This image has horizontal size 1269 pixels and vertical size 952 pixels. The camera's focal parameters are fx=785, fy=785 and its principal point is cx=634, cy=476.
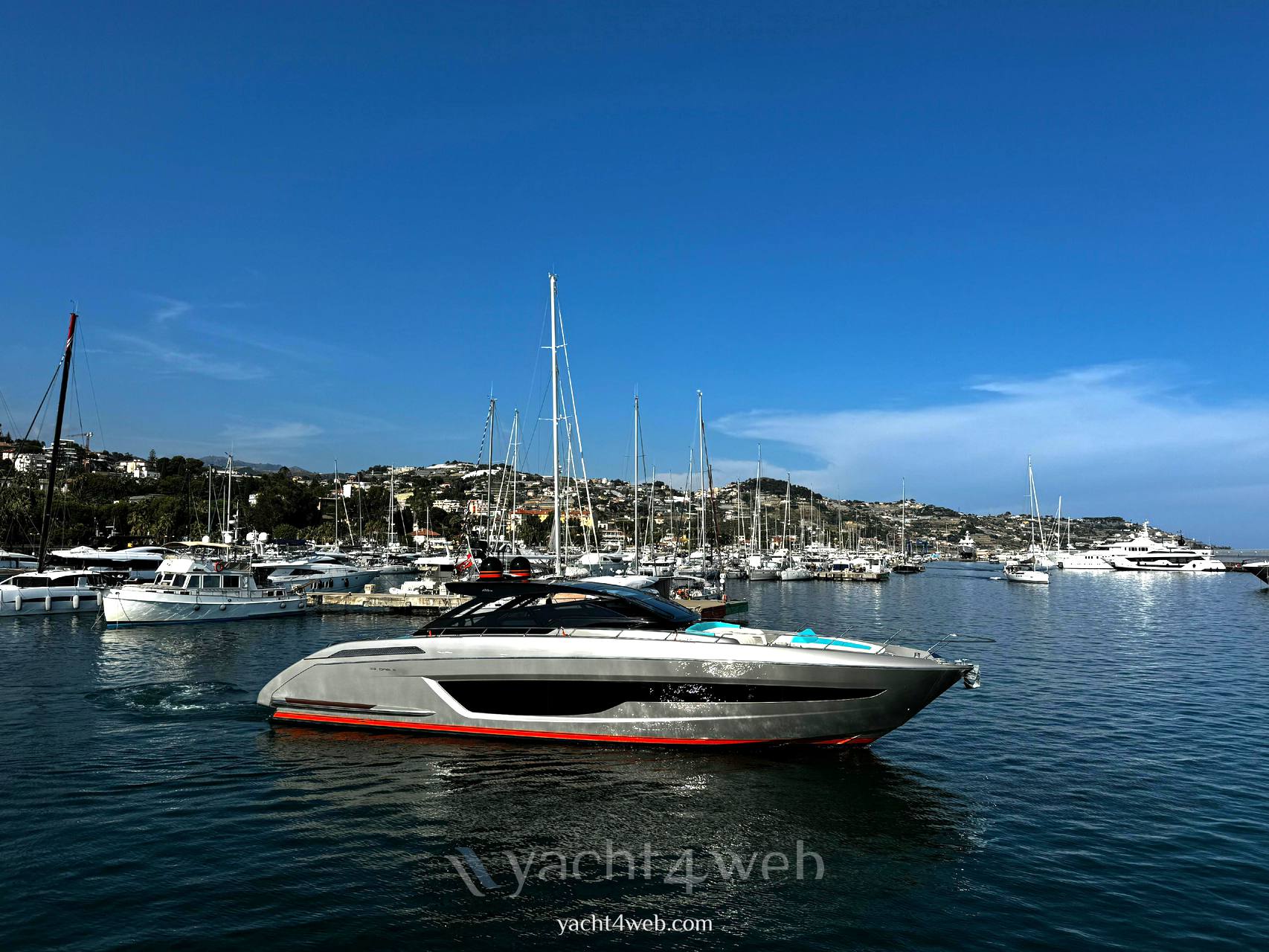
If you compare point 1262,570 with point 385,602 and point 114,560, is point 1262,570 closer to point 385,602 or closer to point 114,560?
point 385,602

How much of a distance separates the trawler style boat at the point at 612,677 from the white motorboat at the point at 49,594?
29.4m

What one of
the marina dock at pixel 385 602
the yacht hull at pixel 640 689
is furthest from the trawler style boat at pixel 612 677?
the marina dock at pixel 385 602

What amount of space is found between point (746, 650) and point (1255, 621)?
135ft

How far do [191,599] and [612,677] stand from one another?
27617 millimetres

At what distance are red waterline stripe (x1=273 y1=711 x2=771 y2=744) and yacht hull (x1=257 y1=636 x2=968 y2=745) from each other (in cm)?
2

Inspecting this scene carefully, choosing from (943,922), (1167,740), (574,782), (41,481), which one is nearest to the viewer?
(943,922)

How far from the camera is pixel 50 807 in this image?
9.52 metres

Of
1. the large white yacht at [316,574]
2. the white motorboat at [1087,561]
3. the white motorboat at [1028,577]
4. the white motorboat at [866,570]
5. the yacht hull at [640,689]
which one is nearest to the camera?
the yacht hull at [640,689]

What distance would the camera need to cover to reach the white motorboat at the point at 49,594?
109ft

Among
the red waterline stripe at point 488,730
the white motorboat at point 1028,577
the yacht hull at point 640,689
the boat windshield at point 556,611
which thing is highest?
the boat windshield at point 556,611

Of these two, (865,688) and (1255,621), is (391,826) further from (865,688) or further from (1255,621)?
(1255,621)

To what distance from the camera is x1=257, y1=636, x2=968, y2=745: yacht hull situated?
36.0 feet

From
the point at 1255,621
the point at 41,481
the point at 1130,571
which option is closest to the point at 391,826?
the point at 1255,621

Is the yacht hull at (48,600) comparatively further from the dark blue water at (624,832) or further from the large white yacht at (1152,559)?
the large white yacht at (1152,559)
